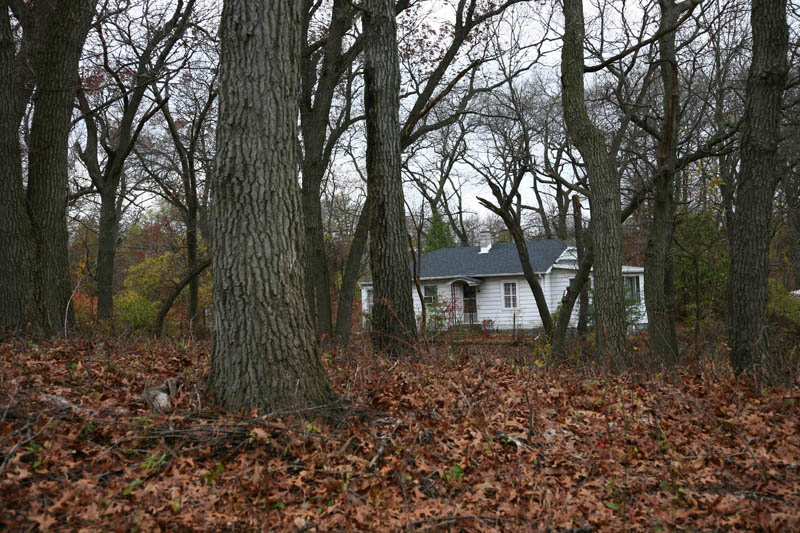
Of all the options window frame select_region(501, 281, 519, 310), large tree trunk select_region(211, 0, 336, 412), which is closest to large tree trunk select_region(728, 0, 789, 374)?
large tree trunk select_region(211, 0, 336, 412)

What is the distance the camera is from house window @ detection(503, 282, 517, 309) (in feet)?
86.0

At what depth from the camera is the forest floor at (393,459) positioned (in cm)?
333

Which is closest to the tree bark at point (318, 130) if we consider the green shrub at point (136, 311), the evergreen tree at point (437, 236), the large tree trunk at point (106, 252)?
the large tree trunk at point (106, 252)

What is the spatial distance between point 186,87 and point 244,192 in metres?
13.7

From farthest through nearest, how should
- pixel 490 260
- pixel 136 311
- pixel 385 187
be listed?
pixel 490 260
pixel 136 311
pixel 385 187

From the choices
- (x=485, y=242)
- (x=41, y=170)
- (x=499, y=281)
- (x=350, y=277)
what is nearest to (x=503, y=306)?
(x=499, y=281)

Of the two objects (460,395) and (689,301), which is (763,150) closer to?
(460,395)

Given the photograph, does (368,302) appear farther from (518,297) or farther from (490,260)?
(518,297)

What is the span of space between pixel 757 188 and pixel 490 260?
2042 cm

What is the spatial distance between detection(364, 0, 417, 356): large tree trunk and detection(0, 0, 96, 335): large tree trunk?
4.52 m

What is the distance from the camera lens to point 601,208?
8594mm

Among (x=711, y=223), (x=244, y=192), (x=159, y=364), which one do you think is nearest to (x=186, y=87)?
(x=159, y=364)

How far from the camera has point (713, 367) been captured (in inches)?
257

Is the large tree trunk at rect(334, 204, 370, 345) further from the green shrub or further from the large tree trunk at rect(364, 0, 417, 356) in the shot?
the green shrub
